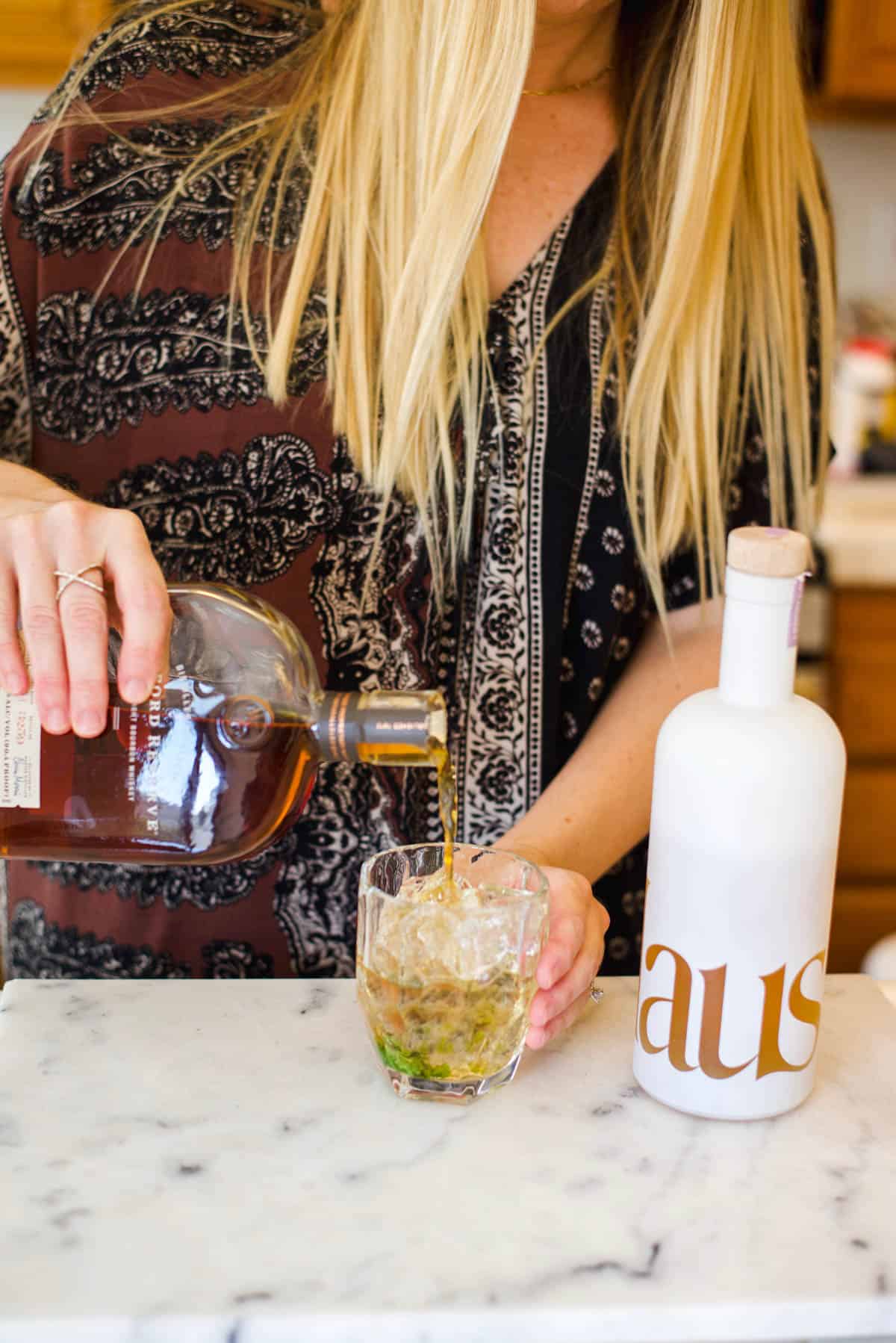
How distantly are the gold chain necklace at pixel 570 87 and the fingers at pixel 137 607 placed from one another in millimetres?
616

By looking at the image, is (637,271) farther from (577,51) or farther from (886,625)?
(886,625)

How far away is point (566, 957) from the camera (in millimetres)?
714

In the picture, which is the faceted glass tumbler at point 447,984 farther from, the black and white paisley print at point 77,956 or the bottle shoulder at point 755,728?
the black and white paisley print at point 77,956

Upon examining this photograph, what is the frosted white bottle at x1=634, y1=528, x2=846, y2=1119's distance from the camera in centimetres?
61

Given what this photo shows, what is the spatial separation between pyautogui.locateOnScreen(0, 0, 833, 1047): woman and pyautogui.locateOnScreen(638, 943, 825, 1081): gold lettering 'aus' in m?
0.30

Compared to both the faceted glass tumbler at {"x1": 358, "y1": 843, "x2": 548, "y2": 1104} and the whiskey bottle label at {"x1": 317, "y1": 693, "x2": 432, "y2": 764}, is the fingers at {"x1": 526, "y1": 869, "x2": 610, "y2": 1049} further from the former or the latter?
the whiskey bottle label at {"x1": 317, "y1": 693, "x2": 432, "y2": 764}

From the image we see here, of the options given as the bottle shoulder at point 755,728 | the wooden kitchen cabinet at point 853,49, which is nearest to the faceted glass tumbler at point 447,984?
the bottle shoulder at point 755,728

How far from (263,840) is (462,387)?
1.38 ft

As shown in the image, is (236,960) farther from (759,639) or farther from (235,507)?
(759,639)

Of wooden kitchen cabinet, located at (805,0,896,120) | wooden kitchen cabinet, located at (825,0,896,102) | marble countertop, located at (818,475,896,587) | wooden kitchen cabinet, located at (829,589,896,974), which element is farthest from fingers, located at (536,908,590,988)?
wooden kitchen cabinet, located at (825,0,896,102)

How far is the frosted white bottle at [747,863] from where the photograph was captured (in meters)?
0.61

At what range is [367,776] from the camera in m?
1.03

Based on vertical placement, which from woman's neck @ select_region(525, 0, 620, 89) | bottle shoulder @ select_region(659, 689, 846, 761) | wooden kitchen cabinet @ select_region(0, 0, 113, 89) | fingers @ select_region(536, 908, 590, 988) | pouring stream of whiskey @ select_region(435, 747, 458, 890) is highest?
wooden kitchen cabinet @ select_region(0, 0, 113, 89)

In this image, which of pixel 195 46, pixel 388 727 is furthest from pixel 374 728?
pixel 195 46
